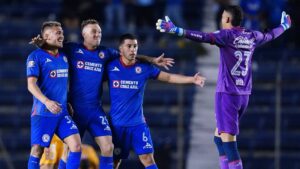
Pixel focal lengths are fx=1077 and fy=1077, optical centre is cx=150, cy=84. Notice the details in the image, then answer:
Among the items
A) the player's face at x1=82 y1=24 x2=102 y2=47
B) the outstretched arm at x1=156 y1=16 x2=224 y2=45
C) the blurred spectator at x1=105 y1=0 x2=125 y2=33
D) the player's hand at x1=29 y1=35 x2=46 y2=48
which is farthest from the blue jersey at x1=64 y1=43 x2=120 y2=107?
the blurred spectator at x1=105 y1=0 x2=125 y2=33

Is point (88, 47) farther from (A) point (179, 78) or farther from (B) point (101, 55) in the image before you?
(A) point (179, 78)

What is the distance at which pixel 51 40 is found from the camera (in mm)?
12555

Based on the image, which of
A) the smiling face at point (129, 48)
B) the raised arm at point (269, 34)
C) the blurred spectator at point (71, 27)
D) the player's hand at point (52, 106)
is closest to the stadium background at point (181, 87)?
the blurred spectator at point (71, 27)

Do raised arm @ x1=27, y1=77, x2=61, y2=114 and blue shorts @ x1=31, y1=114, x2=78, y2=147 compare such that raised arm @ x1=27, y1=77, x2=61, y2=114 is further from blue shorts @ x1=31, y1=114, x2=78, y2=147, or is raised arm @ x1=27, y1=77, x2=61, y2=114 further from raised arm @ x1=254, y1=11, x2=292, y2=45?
raised arm @ x1=254, y1=11, x2=292, y2=45

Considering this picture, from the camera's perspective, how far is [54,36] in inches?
494

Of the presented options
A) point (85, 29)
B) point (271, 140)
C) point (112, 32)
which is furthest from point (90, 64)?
point (112, 32)

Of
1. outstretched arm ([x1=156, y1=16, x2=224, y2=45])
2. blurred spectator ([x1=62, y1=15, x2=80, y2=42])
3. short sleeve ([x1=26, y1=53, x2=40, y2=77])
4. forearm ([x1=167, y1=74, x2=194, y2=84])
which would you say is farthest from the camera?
blurred spectator ([x1=62, y1=15, x2=80, y2=42])

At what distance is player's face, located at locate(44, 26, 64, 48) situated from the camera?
12531 millimetres

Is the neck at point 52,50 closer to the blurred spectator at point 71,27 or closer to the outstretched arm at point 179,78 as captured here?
the outstretched arm at point 179,78

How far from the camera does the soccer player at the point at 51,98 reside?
1245 centimetres

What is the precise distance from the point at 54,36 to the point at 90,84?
73 centimetres

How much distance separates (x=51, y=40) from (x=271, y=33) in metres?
2.65

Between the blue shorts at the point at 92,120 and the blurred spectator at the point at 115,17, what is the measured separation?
7245mm

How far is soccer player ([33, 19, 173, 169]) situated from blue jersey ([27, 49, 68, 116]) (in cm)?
26
